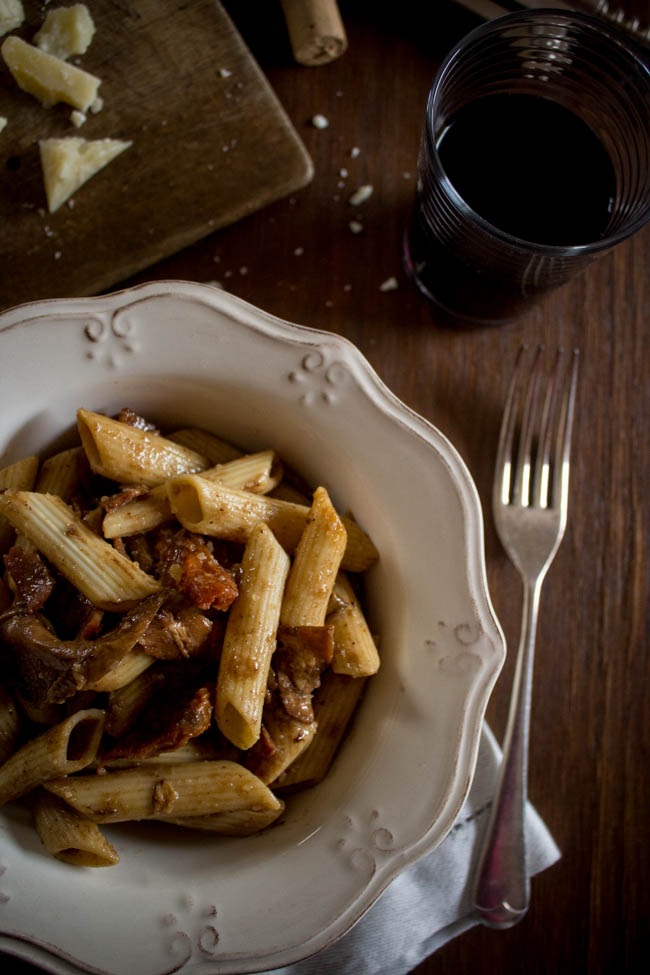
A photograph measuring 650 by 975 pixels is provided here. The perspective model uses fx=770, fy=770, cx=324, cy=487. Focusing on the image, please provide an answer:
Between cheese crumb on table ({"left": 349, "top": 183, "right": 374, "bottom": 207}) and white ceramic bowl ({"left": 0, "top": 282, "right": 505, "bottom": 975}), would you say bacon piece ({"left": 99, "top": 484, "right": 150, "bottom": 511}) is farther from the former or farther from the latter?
cheese crumb on table ({"left": 349, "top": 183, "right": 374, "bottom": 207})

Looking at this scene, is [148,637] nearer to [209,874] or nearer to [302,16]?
[209,874]

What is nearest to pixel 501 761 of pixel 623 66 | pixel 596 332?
pixel 596 332

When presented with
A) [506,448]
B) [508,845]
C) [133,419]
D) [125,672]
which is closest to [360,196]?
[506,448]

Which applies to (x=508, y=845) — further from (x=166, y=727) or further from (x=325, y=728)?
(x=166, y=727)

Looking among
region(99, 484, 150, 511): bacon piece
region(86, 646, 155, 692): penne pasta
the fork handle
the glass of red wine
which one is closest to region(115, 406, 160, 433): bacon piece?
region(99, 484, 150, 511): bacon piece

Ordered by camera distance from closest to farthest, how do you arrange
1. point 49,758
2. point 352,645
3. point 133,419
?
point 49,758 → point 352,645 → point 133,419

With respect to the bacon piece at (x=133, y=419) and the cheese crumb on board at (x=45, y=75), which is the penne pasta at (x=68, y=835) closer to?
the bacon piece at (x=133, y=419)
